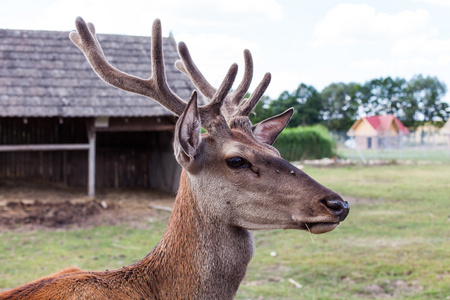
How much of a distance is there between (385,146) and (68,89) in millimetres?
22686

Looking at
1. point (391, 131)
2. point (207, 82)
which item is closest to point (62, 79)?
point (207, 82)

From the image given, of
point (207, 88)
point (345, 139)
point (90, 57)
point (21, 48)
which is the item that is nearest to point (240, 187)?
point (207, 88)

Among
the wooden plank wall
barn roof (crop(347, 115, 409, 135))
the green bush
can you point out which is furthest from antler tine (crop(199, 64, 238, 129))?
barn roof (crop(347, 115, 409, 135))

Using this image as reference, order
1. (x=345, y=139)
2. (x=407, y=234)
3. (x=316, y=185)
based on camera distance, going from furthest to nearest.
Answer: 1. (x=345, y=139)
2. (x=407, y=234)
3. (x=316, y=185)

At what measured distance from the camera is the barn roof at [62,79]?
10.7 meters

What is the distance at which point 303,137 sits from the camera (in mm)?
26344

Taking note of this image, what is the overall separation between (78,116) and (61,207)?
6.64ft

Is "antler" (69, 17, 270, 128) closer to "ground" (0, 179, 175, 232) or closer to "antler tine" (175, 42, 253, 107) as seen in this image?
"antler tine" (175, 42, 253, 107)

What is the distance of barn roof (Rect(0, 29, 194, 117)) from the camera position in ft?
35.0

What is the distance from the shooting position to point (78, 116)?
10648 mm

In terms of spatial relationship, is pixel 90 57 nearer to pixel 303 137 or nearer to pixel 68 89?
pixel 68 89

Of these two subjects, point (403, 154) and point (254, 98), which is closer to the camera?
point (254, 98)

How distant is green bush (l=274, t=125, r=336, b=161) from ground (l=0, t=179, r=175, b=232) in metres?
14.5

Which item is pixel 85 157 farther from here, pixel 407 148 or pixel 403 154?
pixel 407 148
